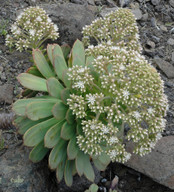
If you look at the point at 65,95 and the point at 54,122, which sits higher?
the point at 65,95

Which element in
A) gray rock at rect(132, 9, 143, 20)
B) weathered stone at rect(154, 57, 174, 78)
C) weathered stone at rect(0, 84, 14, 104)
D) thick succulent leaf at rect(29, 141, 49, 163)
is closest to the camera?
thick succulent leaf at rect(29, 141, 49, 163)

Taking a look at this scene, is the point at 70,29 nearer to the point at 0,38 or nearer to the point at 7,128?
the point at 0,38

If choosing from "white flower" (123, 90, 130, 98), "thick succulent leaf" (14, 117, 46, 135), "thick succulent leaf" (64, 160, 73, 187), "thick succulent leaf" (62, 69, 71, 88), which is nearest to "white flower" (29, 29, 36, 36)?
"thick succulent leaf" (62, 69, 71, 88)

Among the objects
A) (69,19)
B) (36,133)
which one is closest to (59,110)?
(36,133)

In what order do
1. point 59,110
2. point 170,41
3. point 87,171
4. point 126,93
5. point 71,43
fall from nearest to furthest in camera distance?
point 126,93 → point 59,110 → point 87,171 → point 71,43 → point 170,41

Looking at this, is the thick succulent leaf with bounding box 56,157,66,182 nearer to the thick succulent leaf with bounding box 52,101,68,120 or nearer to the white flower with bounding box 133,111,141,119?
the thick succulent leaf with bounding box 52,101,68,120

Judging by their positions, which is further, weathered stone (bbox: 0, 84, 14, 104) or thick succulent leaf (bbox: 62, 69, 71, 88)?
weathered stone (bbox: 0, 84, 14, 104)

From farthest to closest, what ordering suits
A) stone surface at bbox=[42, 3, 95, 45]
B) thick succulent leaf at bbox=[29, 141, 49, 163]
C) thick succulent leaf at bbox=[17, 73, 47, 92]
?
stone surface at bbox=[42, 3, 95, 45]
thick succulent leaf at bbox=[29, 141, 49, 163]
thick succulent leaf at bbox=[17, 73, 47, 92]

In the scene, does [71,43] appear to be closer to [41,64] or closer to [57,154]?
[41,64]
